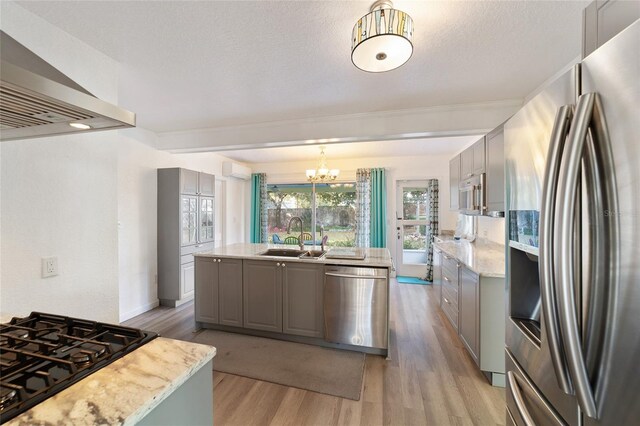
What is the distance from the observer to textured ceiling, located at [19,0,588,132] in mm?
1497

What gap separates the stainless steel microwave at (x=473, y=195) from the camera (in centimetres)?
276

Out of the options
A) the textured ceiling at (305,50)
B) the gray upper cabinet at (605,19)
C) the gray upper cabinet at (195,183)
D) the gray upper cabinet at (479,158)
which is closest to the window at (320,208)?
the gray upper cabinet at (195,183)

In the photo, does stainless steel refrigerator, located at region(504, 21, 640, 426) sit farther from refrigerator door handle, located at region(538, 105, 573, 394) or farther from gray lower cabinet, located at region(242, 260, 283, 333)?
gray lower cabinet, located at region(242, 260, 283, 333)

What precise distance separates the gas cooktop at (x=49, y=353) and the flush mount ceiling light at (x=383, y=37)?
5.62 ft

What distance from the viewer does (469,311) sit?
2443mm

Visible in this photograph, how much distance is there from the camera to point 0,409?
593 mm

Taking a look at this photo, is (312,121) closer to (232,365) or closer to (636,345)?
(232,365)

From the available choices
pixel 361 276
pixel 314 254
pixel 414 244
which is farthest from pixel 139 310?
pixel 414 244

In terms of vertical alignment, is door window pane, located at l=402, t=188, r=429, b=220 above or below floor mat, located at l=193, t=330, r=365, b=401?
above

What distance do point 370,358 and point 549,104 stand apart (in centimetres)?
252

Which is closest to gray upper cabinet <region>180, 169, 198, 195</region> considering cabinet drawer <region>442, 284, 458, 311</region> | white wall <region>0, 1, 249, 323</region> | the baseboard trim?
the baseboard trim

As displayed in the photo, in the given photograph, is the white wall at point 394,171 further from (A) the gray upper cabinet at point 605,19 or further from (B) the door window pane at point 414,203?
(A) the gray upper cabinet at point 605,19

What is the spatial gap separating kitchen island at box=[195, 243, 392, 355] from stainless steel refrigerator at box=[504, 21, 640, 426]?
6.14 feet

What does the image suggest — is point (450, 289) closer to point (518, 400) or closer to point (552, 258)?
point (518, 400)
